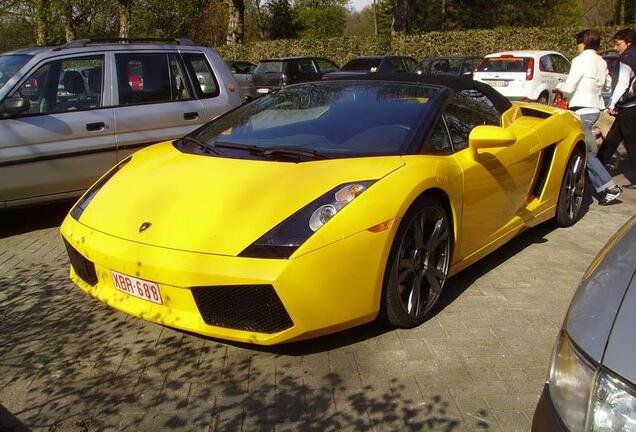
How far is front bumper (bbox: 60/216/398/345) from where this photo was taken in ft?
8.80

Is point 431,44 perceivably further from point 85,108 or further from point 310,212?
point 310,212

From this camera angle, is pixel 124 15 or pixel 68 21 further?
pixel 124 15

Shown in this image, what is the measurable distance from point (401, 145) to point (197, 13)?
105ft

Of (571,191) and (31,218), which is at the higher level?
(571,191)

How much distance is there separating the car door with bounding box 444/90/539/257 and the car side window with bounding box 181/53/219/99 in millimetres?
3156

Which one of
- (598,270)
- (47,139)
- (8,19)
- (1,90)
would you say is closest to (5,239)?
(47,139)

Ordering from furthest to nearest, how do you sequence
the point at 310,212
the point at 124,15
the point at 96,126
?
the point at 124,15 < the point at 96,126 < the point at 310,212

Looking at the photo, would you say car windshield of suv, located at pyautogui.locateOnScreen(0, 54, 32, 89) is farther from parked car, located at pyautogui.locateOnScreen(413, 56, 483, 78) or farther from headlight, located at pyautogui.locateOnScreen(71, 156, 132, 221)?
parked car, located at pyautogui.locateOnScreen(413, 56, 483, 78)

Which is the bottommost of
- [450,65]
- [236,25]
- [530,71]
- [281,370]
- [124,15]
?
[281,370]

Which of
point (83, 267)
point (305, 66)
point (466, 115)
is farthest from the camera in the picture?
point (305, 66)

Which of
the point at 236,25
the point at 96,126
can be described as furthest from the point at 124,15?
the point at 96,126

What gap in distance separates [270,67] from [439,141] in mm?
14108

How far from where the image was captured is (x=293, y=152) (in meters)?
3.45

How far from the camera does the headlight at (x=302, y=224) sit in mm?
2721
